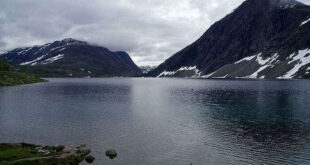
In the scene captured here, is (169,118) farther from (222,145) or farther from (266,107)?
(266,107)

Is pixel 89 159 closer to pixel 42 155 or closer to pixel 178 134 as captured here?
pixel 42 155

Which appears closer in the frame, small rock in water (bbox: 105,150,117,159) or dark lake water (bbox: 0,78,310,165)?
small rock in water (bbox: 105,150,117,159)

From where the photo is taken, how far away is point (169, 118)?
73.4 metres

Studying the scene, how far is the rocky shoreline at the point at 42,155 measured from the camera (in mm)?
35562

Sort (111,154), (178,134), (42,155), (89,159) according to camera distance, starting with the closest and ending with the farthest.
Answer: (42,155)
(89,159)
(111,154)
(178,134)

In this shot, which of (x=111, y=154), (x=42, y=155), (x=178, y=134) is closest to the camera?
(x=42, y=155)

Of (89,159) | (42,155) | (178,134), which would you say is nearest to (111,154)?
(89,159)

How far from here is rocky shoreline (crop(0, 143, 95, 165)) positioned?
117 feet

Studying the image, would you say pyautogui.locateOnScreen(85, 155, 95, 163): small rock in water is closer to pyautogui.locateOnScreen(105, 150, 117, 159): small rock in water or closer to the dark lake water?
the dark lake water

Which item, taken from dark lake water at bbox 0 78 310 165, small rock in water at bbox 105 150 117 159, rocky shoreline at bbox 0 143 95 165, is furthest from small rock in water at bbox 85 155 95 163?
small rock in water at bbox 105 150 117 159

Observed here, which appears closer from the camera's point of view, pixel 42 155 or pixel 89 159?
pixel 42 155

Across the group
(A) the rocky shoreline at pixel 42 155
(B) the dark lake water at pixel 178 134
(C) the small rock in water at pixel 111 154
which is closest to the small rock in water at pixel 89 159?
(A) the rocky shoreline at pixel 42 155

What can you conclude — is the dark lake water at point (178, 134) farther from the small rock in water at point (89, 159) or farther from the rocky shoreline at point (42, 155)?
the rocky shoreline at point (42, 155)

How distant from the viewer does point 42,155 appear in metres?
38.6
